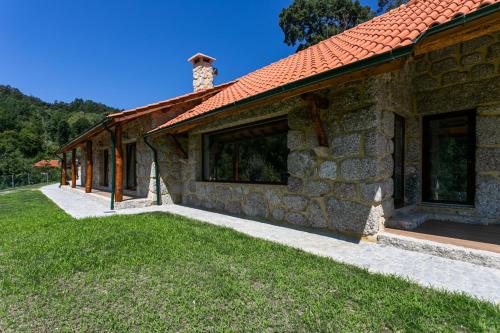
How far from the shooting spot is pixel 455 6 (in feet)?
11.3

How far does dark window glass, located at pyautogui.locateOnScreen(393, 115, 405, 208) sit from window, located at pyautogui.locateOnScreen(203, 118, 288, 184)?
1.99m

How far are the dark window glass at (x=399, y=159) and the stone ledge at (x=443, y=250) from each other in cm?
126

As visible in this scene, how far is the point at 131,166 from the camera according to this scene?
1035cm

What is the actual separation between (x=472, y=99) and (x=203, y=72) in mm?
8639

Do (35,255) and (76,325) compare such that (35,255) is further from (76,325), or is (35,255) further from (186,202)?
(186,202)

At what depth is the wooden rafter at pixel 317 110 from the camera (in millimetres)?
4086

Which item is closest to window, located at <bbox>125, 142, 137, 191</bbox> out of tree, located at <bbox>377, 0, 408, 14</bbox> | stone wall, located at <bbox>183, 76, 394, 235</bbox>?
stone wall, located at <bbox>183, 76, 394, 235</bbox>

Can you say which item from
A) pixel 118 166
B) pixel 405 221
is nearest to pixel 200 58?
pixel 118 166

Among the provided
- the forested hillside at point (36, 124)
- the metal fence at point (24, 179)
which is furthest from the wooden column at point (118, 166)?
the forested hillside at point (36, 124)

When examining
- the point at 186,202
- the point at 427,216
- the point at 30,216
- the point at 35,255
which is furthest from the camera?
the point at 186,202

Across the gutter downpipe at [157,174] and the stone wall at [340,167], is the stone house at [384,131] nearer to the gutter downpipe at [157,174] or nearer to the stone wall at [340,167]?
the stone wall at [340,167]

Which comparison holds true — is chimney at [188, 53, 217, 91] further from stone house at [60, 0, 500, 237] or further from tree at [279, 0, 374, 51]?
tree at [279, 0, 374, 51]

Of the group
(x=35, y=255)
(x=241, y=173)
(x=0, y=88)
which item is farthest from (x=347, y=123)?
(x=0, y=88)

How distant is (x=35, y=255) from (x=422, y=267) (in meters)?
4.79
